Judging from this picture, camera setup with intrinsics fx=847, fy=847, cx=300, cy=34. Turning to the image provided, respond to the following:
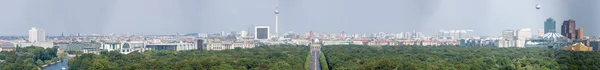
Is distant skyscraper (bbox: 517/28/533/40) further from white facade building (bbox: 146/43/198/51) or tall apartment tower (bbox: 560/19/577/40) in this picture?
white facade building (bbox: 146/43/198/51)

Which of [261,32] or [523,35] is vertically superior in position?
[261,32]

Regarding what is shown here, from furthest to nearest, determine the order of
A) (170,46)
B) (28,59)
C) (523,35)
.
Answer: (170,46)
(523,35)
(28,59)

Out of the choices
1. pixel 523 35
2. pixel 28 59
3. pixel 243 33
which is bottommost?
pixel 28 59

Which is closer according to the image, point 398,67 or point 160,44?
point 398,67

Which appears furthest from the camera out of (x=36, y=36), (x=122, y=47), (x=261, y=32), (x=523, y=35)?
(x=261, y=32)

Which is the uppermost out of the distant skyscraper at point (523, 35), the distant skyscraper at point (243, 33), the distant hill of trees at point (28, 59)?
the distant skyscraper at point (243, 33)

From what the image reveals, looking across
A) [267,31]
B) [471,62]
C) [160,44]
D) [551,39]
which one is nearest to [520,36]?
[551,39]

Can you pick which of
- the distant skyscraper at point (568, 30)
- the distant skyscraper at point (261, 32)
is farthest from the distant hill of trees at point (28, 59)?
the distant skyscraper at point (261, 32)

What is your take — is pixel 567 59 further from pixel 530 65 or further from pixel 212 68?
pixel 212 68

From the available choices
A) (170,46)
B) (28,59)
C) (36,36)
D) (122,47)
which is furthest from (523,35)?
(36,36)

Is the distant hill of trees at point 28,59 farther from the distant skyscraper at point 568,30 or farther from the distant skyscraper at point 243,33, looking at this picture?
the distant skyscraper at point 243,33

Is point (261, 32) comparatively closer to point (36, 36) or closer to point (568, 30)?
point (36, 36)
